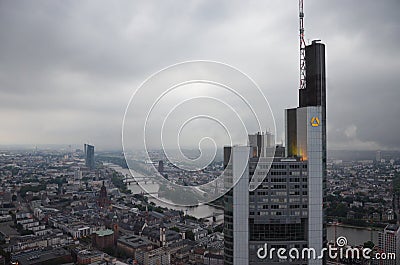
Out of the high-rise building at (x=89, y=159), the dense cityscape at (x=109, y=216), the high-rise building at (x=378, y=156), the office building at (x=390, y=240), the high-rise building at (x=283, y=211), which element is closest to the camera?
the high-rise building at (x=283, y=211)

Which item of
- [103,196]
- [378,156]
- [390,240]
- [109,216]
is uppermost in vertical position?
[378,156]

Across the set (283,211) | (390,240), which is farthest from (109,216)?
(390,240)

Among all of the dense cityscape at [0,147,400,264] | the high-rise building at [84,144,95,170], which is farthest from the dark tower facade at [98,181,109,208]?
the high-rise building at [84,144,95,170]

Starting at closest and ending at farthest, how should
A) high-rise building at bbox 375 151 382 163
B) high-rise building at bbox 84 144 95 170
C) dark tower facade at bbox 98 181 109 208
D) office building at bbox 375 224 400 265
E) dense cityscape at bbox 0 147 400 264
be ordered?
office building at bbox 375 224 400 265 < high-rise building at bbox 375 151 382 163 < high-rise building at bbox 84 144 95 170 < dense cityscape at bbox 0 147 400 264 < dark tower facade at bbox 98 181 109 208

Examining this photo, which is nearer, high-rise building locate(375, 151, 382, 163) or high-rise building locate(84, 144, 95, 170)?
high-rise building locate(375, 151, 382, 163)

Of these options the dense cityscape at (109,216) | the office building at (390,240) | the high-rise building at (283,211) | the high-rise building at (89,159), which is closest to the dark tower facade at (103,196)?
the dense cityscape at (109,216)

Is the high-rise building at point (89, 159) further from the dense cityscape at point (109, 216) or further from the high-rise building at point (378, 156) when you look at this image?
the high-rise building at point (378, 156)

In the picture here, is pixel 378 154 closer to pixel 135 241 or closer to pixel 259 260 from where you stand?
pixel 259 260

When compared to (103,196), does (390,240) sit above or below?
below

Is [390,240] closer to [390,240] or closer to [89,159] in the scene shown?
[390,240]

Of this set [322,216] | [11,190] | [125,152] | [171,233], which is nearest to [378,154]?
[322,216]

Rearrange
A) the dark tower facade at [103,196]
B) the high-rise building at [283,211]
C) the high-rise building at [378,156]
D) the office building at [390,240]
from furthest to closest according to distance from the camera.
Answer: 1. the dark tower facade at [103,196]
2. the high-rise building at [378,156]
3. the office building at [390,240]
4. the high-rise building at [283,211]

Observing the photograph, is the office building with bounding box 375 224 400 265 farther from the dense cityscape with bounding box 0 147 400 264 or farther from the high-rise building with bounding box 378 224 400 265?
the dense cityscape with bounding box 0 147 400 264
